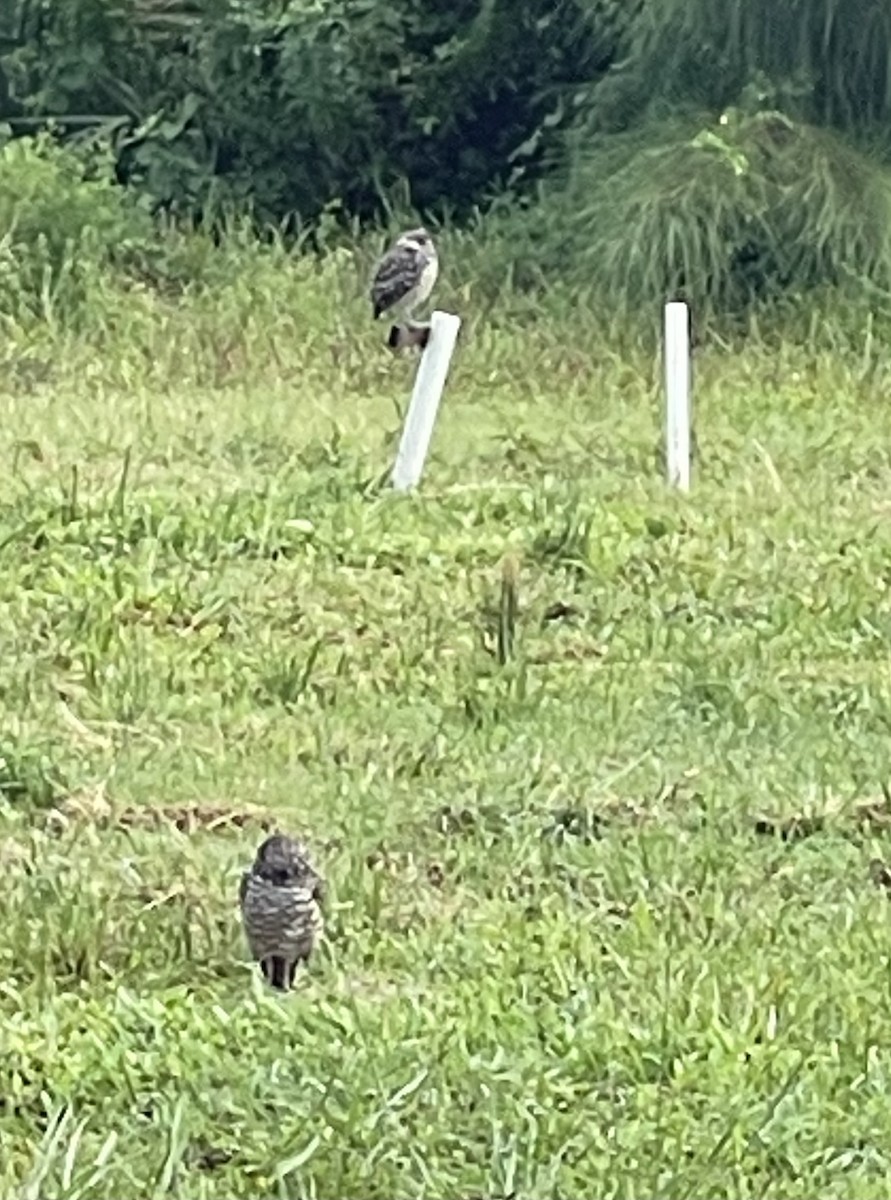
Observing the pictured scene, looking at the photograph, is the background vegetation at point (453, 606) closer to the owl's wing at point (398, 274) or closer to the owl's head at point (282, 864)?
the owl's head at point (282, 864)

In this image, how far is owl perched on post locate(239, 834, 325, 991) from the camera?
528 cm

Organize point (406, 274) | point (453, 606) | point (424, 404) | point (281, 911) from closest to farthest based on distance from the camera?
1. point (281, 911)
2. point (453, 606)
3. point (424, 404)
4. point (406, 274)

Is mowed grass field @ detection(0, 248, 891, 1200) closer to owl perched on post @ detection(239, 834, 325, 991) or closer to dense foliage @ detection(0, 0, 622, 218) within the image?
owl perched on post @ detection(239, 834, 325, 991)

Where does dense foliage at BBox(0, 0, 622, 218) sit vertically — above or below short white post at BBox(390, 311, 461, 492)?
below

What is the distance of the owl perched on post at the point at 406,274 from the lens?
11.1 metres

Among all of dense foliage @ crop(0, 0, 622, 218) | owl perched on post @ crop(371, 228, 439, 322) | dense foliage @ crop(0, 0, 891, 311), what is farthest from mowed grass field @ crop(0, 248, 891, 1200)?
dense foliage @ crop(0, 0, 622, 218)

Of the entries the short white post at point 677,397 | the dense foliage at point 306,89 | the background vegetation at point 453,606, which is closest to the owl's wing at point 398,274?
the background vegetation at point 453,606

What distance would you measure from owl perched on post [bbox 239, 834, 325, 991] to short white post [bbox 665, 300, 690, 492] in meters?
4.86

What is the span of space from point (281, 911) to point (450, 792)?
4.79 ft

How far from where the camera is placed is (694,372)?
41.8 feet

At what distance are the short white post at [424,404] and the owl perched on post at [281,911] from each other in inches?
166

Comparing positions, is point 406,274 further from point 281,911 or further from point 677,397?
point 281,911

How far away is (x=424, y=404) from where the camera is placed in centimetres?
952

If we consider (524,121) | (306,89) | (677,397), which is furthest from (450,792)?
(524,121)
